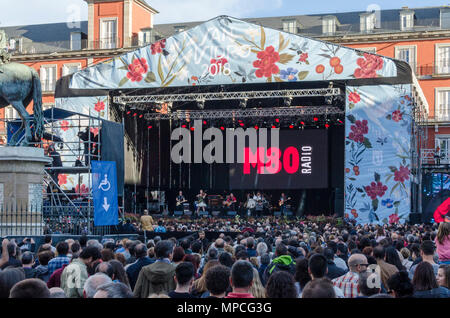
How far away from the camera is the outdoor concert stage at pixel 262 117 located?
25.3 metres

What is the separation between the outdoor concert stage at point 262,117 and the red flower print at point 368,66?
38mm

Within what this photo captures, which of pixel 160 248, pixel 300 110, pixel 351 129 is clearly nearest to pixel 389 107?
pixel 351 129

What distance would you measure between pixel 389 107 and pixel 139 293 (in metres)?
20.3

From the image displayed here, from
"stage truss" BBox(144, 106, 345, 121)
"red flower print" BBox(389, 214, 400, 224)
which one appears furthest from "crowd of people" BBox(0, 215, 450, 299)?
"stage truss" BBox(144, 106, 345, 121)

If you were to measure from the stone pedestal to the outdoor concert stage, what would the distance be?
12990 mm

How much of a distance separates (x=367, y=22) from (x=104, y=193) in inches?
1440

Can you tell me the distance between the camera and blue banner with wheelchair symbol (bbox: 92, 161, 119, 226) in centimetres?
1794

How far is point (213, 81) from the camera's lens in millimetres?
26797

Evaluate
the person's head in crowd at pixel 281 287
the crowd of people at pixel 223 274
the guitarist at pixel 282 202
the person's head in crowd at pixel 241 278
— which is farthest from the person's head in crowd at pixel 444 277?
the guitarist at pixel 282 202

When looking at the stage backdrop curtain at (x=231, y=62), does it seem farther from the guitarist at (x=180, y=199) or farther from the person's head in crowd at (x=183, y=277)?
the person's head in crowd at (x=183, y=277)

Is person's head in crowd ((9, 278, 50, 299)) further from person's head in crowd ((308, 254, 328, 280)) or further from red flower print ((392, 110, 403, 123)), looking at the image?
red flower print ((392, 110, 403, 123))

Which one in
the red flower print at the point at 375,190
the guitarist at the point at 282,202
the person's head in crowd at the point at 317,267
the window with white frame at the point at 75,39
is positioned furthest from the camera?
the window with white frame at the point at 75,39

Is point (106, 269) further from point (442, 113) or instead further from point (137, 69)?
point (442, 113)

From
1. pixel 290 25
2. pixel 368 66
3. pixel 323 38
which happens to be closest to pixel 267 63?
pixel 368 66
